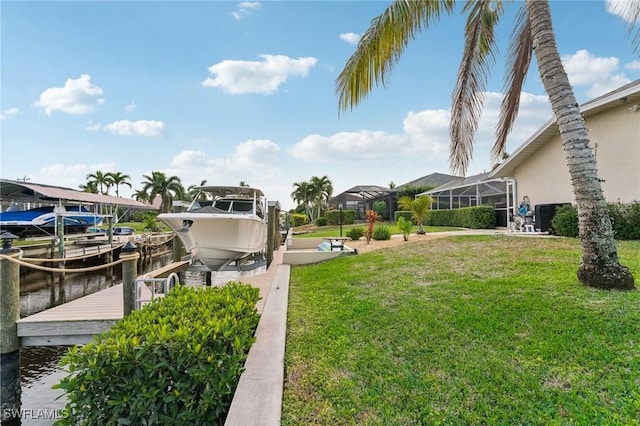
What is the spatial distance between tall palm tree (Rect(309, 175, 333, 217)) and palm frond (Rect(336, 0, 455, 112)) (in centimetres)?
4075

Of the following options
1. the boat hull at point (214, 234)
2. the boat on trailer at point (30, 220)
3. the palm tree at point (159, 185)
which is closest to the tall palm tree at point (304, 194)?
the palm tree at point (159, 185)

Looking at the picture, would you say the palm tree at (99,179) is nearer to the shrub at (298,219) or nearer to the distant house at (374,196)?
the shrub at (298,219)

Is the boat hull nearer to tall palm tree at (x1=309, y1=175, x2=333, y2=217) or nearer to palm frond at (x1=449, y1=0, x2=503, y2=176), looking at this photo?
palm frond at (x1=449, y1=0, x2=503, y2=176)

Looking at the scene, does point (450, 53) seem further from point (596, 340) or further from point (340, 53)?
point (596, 340)

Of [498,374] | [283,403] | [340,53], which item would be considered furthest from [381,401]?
[340,53]

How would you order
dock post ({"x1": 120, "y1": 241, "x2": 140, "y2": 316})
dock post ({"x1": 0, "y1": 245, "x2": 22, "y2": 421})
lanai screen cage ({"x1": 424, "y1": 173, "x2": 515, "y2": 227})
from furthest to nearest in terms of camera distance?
lanai screen cage ({"x1": 424, "y1": 173, "x2": 515, "y2": 227})
dock post ({"x1": 120, "y1": 241, "x2": 140, "y2": 316})
dock post ({"x1": 0, "y1": 245, "x2": 22, "y2": 421})

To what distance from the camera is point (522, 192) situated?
52.1 ft

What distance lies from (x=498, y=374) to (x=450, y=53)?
919 centimetres

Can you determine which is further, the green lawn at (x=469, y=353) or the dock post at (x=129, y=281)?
the dock post at (x=129, y=281)

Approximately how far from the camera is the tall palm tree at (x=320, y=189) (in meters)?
48.0

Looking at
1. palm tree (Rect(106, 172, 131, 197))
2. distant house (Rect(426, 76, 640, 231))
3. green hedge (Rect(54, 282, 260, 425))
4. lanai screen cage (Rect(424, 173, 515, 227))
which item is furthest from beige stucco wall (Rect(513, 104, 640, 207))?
palm tree (Rect(106, 172, 131, 197))

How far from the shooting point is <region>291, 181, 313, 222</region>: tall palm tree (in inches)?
1905

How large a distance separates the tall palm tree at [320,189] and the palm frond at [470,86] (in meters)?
39.8

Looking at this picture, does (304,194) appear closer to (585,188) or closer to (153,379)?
(585,188)
